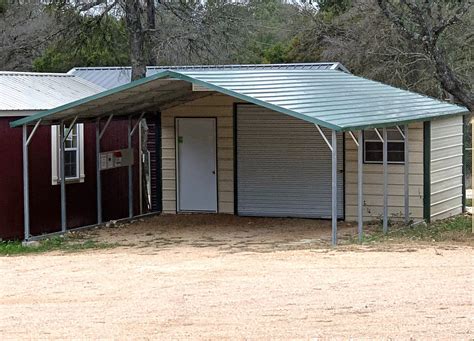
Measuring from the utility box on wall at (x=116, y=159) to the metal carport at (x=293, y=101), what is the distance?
55 cm

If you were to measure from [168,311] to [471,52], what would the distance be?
24.5 m

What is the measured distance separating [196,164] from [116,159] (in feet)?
6.12

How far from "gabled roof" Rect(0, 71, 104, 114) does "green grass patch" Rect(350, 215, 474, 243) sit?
6.22m

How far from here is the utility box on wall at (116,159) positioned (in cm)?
2065

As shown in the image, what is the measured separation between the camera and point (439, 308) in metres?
10.1

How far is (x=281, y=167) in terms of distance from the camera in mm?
21203

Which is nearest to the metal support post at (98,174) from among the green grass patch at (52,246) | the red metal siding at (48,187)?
the red metal siding at (48,187)

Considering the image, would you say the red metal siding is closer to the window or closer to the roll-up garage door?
the roll-up garage door

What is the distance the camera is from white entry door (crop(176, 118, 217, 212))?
71.9 feet

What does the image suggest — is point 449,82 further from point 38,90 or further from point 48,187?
point 48,187

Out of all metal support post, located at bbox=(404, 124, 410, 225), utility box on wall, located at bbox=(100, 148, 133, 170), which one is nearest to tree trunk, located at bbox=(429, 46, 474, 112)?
metal support post, located at bbox=(404, 124, 410, 225)

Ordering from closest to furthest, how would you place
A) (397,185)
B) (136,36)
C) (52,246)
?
(52,246), (397,185), (136,36)

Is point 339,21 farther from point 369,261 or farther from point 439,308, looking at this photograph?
point 439,308

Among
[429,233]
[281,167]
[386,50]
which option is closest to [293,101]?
[429,233]
